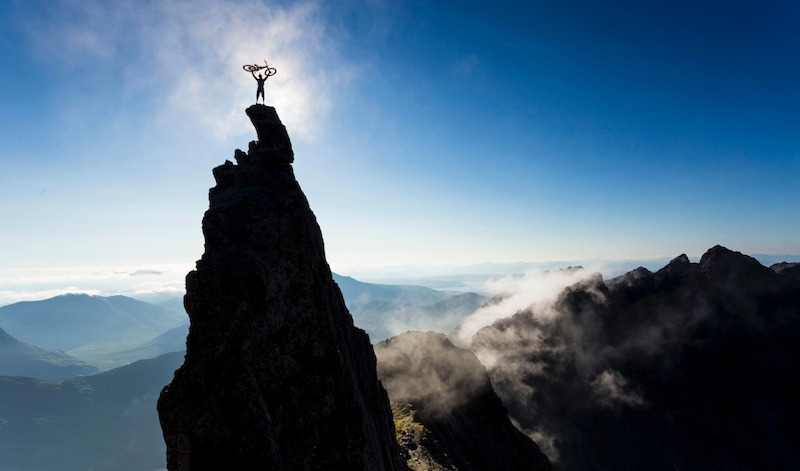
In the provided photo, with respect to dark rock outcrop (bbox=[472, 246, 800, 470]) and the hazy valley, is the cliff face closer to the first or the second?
the hazy valley

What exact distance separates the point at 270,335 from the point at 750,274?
226490mm

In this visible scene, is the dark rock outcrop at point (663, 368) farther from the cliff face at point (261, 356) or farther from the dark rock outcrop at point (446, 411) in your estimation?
the cliff face at point (261, 356)

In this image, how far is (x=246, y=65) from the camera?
33.1 meters

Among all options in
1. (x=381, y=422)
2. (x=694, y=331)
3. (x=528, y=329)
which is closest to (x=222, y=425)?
(x=381, y=422)

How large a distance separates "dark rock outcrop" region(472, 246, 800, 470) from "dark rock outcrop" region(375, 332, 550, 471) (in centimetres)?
6665

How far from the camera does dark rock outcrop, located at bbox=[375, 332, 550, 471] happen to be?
54.9m

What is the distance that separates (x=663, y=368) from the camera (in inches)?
6196

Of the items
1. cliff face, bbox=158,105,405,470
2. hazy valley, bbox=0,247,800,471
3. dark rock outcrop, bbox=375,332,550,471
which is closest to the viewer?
cliff face, bbox=158,105,405,470

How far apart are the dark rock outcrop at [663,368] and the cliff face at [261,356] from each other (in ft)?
413

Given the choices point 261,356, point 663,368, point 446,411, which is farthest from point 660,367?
point 261,356

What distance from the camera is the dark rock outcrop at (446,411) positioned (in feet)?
180

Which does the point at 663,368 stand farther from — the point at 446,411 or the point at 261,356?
the point at 261,356

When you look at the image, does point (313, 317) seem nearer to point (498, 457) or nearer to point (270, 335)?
point (270, 335)

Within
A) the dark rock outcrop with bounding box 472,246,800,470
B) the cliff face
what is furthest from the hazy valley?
the cliff face
